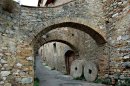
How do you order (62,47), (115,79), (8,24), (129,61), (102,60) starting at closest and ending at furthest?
(8,24) < (129,61) < (115,79) < (102,60) < (62,47)

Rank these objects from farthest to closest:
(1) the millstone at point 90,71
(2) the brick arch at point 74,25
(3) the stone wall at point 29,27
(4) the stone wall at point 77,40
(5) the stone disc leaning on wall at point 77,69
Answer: (5) the stone disc leaning on wall at point 77,69 → (4) the stone wall at point 77,40 → (1) the millstone at point 90,71 → (2) the brick arch at point 74,25 → (3) the stone wall at point 29,27

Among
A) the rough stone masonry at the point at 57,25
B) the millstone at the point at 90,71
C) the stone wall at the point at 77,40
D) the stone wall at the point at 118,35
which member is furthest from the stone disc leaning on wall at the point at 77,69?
the stone wall at the point at 118,35

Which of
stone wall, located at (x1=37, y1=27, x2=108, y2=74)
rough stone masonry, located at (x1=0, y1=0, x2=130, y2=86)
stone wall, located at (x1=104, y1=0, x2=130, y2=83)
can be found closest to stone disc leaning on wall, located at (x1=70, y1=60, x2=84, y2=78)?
stone wall, located at (x1=37, y1=27, x2=108, y2=74)

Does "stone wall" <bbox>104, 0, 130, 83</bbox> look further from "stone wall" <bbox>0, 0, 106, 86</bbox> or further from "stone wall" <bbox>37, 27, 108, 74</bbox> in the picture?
"stone wall" <bbox>37, 27, 108, 74</bbox>

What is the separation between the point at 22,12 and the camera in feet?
20.6

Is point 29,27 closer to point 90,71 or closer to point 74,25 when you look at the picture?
point 74,25

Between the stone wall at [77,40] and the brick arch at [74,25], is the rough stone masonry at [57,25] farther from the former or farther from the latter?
the stone wall at [77,40]

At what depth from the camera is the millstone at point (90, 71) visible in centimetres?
832

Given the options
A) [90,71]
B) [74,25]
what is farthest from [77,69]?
[74,25]

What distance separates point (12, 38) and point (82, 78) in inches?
213

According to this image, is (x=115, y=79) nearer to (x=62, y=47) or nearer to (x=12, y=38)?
(x=12, y=38)

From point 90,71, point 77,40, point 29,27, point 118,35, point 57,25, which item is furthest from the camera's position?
point 77,40

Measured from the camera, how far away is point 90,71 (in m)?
8.84

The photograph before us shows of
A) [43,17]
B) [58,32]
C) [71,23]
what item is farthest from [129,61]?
[58,32]
